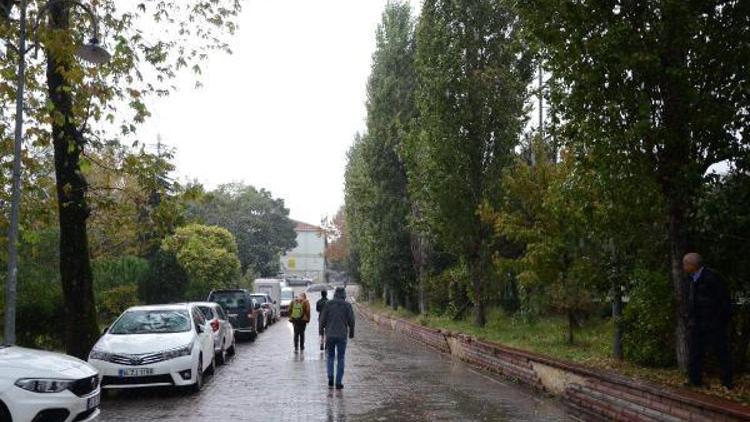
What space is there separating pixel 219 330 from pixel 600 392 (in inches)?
405

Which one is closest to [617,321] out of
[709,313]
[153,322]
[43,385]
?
[709,313]

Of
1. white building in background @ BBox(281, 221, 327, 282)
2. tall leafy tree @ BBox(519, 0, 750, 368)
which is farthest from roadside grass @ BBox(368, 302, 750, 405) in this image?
white building in background @ BBox(281, 221, 327, 282)

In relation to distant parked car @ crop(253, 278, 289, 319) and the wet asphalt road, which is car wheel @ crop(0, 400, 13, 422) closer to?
the wet asphalt road

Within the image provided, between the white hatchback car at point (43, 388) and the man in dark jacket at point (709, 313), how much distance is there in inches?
292

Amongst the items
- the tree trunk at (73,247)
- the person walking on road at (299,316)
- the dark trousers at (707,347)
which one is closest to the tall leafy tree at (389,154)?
the person walking on road at (299,316)

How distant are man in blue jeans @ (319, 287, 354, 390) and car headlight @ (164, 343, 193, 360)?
2.32 metres

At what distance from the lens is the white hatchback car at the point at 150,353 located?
37.8 ft

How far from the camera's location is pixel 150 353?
11688 mm

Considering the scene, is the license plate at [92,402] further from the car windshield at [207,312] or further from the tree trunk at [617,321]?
Answer: the car windshield at [207,312]

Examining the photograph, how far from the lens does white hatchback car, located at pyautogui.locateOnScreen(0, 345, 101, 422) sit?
23.7 feet

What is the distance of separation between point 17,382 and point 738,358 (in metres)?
9.35

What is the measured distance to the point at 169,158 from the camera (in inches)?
531

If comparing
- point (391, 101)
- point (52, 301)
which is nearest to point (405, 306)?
point (391, 101)

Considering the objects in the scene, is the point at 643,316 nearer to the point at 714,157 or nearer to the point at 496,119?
the point at 714,157
